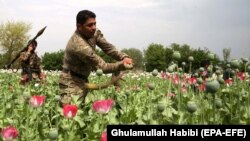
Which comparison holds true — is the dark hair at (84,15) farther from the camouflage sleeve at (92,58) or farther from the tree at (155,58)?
the tree at (155,58)

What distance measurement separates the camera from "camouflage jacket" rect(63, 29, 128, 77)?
4875 millimetres

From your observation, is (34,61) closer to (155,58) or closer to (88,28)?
(88,28)

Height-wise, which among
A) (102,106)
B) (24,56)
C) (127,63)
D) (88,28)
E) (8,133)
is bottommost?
(8,133)

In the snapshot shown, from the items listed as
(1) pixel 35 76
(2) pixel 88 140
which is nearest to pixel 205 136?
(2) pixel 88 140

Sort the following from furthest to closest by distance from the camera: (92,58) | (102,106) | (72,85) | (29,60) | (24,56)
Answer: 1. (29,60)
2. (24,56)
3. (72,85)
4. (92,58)
5. (102,106)

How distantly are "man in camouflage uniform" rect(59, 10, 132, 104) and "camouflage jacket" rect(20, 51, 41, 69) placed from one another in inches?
198

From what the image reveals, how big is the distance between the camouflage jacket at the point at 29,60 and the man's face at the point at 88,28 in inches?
212

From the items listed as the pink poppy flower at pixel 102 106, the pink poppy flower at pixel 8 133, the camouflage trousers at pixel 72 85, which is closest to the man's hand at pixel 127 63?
the camouflage trousers at pixel 72 85

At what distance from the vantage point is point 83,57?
4.98m

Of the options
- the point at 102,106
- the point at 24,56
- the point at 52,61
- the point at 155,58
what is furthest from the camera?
the point at 155,58

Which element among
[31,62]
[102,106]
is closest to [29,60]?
[31,62]

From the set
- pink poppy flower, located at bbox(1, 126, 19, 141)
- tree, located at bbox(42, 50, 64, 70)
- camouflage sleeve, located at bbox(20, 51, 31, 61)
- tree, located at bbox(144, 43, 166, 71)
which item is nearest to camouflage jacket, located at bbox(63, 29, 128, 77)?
pink poppy flower, located at bbox(1, 126, 19, 141)

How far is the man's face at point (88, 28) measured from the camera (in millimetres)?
5016

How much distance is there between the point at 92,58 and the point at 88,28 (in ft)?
1.16
